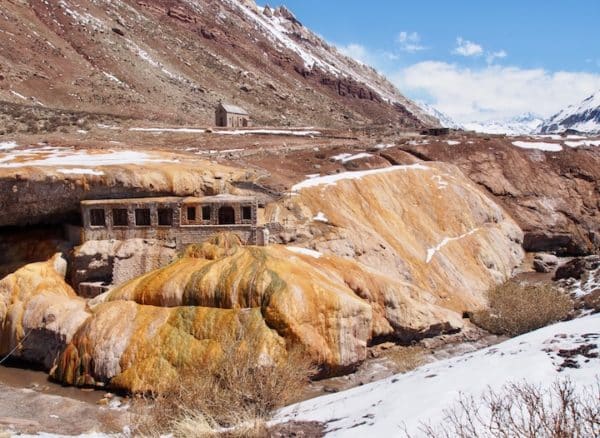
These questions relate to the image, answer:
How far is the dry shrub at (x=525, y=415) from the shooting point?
261 inches

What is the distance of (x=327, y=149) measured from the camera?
45.5m

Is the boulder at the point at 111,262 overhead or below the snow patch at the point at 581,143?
below

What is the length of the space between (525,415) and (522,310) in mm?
19736

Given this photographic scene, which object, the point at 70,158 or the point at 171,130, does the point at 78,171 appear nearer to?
the point at 70,158

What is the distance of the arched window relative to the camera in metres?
27.8

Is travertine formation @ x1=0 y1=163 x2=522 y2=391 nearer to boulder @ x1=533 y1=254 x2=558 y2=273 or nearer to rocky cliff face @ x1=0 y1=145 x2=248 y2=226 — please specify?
rocky cliff face @ x1=0 y1=145 x2=248 y2=226

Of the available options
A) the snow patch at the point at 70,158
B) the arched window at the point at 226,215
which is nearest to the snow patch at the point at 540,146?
the arched window at the point at 226,215

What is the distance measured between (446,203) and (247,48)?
112m

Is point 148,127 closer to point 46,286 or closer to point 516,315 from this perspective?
point 46,286

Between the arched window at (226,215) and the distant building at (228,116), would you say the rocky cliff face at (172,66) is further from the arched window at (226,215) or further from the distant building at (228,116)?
the arched window at (226,215)

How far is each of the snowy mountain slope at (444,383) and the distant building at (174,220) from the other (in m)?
15.5

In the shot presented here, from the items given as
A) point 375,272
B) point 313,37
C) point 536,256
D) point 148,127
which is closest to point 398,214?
point 375,272

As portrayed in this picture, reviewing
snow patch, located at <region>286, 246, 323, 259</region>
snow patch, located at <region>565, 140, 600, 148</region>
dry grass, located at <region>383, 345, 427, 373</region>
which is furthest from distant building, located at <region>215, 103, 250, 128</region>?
dry grass, located at <region>383, 345, 427, 373</region>

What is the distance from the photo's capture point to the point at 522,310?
83.3 ft
